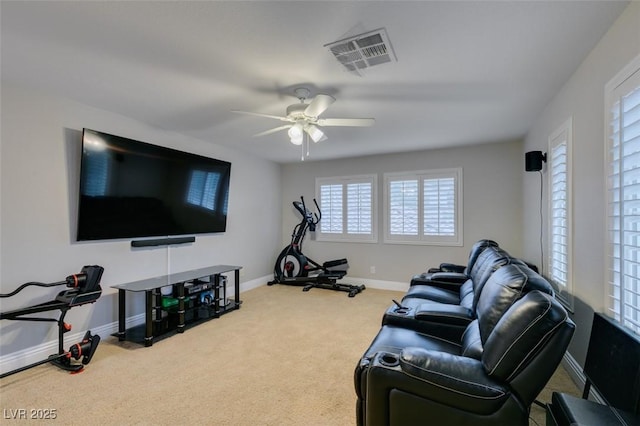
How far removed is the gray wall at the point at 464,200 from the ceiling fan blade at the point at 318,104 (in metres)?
3.13

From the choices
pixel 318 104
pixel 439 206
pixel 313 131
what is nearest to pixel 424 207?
pixel 439 206

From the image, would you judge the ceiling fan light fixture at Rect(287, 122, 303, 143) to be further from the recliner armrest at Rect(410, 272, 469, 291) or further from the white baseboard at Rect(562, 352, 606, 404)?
the white baseboard at Rect(562, 352, 606, 404)

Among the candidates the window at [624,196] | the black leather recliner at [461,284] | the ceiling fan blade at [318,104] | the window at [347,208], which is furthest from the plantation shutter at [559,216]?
the window at [347,208]

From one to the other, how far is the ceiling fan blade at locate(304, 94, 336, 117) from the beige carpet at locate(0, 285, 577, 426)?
7.25 ft

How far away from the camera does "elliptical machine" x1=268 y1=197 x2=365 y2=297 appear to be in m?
5.38

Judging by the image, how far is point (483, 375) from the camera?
134 cm

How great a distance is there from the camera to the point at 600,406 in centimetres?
135

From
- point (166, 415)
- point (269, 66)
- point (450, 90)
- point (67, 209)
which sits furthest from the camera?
point (67, 209)

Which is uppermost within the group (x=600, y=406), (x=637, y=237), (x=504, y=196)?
(x=504, y=196)

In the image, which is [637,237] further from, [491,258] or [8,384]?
[8,384]

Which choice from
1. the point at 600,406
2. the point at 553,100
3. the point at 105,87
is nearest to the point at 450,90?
the point at 553,100

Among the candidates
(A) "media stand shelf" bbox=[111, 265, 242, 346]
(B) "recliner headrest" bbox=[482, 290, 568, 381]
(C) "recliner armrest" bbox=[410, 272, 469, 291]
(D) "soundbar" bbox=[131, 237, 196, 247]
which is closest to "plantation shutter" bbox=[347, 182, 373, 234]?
(C) "recliner armrest" bbox=[410, 272, 469, 291]

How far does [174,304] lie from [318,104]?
2809 mm

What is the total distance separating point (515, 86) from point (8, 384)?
4.85m
